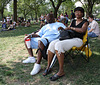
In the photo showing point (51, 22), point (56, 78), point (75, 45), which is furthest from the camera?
point (51, 22)

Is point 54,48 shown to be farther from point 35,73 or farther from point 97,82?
point 97,82

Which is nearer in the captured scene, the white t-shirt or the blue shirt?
the blue shirt

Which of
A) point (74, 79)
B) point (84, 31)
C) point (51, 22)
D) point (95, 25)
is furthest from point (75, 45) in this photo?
point (95, 25)

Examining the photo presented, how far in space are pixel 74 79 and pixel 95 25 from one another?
175 inches

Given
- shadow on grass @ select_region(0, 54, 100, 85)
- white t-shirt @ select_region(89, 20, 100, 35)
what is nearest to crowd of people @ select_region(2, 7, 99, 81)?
shadow on grass @ select_region(0, 54, 100, 85)

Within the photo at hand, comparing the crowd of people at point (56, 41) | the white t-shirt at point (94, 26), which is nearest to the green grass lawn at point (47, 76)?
the crowd of people at point (56, 41)

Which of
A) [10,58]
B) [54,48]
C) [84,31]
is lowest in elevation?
[10,58]

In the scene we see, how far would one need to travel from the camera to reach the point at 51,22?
3.71 m

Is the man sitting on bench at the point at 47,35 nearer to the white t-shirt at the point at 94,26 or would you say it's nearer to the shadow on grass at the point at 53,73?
the shadow on grass at the point at 53,73

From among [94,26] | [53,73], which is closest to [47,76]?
[53,73]

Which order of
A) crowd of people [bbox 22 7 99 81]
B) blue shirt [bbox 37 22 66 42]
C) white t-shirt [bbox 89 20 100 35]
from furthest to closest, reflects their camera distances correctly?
white t-shirt [bbox 89 20 100 35] < blue shirt [bbox 37 22 66 42] < crowd of people [bbox 22 7 99 81]

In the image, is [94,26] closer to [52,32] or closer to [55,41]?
[52,32]

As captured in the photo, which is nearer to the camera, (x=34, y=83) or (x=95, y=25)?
(x=34, y=83)

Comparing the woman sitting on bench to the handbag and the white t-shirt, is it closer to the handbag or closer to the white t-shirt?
the handbag
